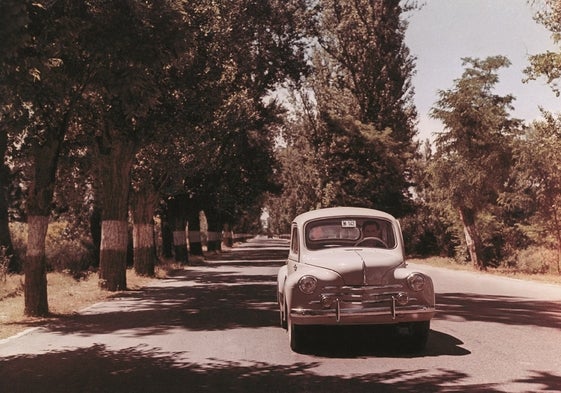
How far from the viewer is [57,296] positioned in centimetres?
1602

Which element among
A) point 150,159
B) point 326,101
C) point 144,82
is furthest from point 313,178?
point 144,82

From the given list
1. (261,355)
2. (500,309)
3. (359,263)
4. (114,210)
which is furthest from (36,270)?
(500,309)

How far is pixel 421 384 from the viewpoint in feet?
20.1

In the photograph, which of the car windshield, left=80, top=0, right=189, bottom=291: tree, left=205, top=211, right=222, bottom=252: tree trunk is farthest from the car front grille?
left=205, top=211, right=222, bottom=252: tree trunk

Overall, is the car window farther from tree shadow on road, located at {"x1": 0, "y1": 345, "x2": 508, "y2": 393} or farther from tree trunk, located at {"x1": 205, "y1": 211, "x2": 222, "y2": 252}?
tree trunk, located at {"x1": 205, "y1": 211, "x2": 222, "y2": 252}

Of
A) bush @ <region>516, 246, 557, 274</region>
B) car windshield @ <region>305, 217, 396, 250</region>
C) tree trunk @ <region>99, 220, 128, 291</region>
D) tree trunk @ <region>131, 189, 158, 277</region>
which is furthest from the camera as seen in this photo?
bush @ <region>516, 246, 557, 274</region>

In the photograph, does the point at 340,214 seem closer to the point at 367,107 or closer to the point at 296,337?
the point at 296,337

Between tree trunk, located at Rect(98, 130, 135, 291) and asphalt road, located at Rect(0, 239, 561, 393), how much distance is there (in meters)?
4.41

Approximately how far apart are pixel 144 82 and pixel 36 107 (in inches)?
86.1

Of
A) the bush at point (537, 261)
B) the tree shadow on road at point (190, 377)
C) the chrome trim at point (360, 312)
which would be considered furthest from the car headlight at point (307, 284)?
the bush at point (537, 261)

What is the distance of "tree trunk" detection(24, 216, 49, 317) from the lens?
1250 centimetres

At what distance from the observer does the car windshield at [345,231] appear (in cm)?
917

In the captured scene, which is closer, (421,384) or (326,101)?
(421,384)

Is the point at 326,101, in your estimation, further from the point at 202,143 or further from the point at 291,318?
the point at 291,318
